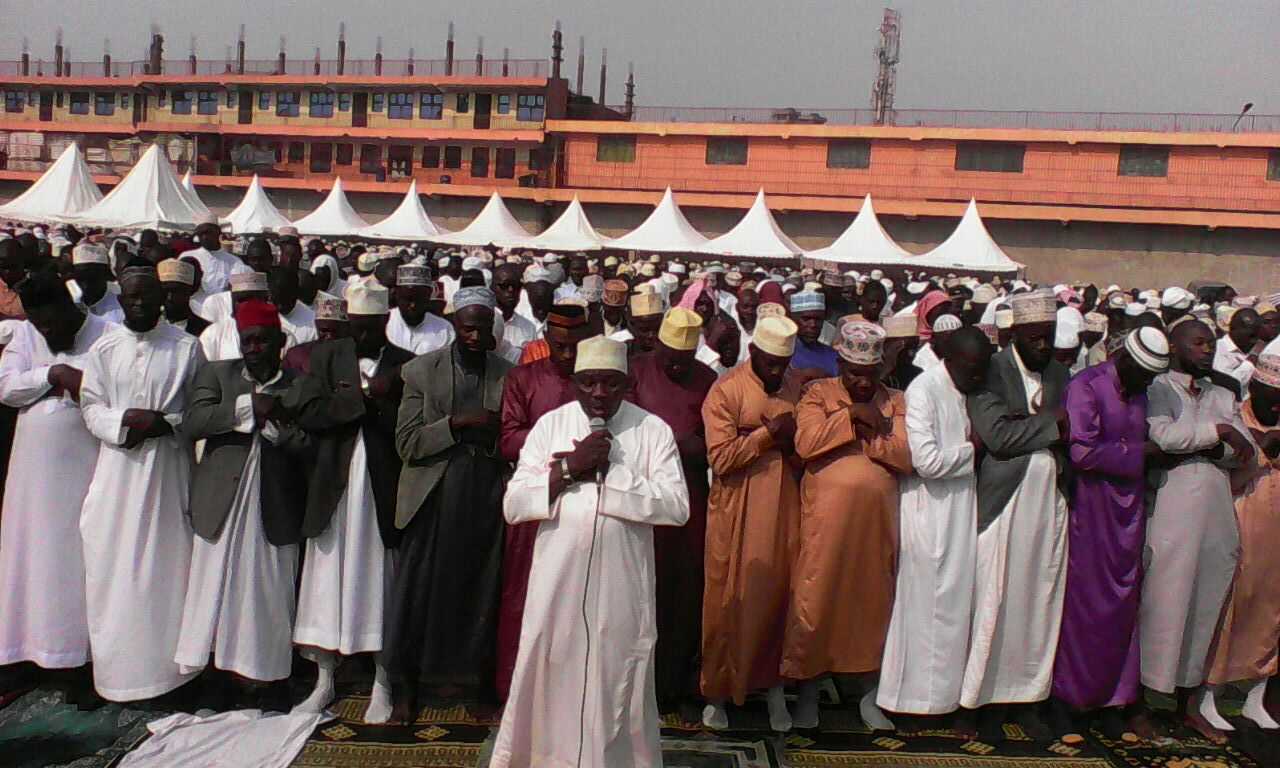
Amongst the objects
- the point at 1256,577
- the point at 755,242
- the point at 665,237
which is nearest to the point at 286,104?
the point at 665,237

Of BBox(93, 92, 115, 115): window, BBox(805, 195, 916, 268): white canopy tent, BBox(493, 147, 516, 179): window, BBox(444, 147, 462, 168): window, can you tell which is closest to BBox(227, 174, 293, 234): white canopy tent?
BBox(805, 195, 916, 268): white canopy tent

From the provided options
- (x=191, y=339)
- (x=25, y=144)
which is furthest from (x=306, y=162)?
(x=191, y=339)

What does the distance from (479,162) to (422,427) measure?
3699cm

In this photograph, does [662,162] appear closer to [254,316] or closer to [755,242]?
[755,242]

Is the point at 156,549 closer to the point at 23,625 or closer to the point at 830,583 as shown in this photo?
the point at 23,625

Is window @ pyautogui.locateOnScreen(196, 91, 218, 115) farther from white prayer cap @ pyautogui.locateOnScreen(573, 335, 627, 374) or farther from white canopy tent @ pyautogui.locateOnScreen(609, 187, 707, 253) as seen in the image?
white prayer cap @ pyautogui.locateOnScreen(573, 335, 627, 374)

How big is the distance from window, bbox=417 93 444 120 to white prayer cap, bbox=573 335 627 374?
Result: 40.7m

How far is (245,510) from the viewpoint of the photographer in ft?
14.3

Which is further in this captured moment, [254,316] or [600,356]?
[254,316]

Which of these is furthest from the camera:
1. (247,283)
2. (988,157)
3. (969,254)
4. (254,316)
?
(988,157)

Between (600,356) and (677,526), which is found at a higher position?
(600,356)

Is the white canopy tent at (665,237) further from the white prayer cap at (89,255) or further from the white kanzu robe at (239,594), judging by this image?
the white kanzu robe at (239,594)

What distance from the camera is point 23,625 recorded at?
14.6ft

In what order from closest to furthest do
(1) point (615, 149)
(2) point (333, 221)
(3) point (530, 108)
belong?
(2) point (333, 221), (1) point (615, 149), (3) point (530, 108)
